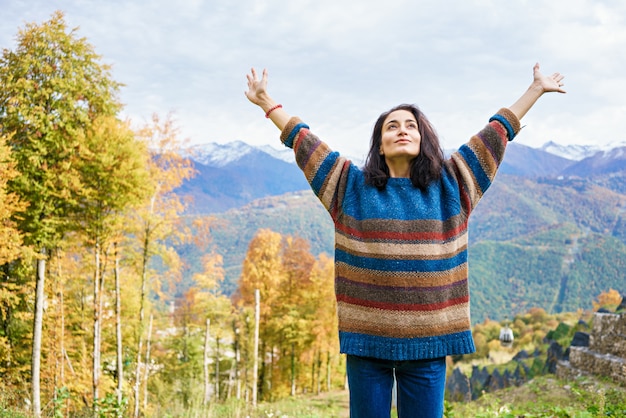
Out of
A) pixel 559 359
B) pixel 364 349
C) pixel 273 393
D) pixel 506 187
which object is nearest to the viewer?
pixel 364 349

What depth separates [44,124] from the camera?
862 centimetres

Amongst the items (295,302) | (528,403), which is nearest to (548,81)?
(528,403)

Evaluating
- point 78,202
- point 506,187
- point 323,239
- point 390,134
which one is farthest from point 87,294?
point 506,187

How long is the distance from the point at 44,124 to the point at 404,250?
8772 mm

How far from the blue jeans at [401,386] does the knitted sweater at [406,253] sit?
7cm

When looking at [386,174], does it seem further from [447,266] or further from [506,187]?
[506,187]

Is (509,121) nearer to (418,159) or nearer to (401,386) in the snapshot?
(418,159)

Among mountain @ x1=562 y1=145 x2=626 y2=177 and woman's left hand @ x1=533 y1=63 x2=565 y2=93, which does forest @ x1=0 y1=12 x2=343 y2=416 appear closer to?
woman's left hand @ x1=533 y1=63 x2=565 y2=93

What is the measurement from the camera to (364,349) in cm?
185

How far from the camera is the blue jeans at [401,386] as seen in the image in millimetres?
1847

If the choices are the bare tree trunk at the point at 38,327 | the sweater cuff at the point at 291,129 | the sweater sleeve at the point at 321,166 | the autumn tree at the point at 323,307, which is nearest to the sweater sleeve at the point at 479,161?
the sweater sleeve at the point at 321,166

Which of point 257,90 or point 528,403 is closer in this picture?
point 257,90

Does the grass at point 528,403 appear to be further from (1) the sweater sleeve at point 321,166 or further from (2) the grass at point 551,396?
(1) the sweater sleeve at point 321,166

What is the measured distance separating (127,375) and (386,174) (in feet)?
47.6
